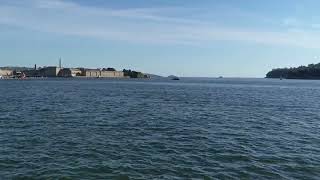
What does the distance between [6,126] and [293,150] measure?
24.5 meters

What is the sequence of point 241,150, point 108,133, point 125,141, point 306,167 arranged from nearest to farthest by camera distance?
point 306,167 < point 241,150 < point 125,141 < point 108,133

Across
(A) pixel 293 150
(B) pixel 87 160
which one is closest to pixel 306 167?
(A) pixel 293 150

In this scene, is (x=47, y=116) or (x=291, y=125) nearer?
(x=291, y=125)

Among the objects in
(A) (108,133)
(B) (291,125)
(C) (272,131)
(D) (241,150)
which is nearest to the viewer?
(D) (241,150)

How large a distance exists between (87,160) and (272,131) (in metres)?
19.8

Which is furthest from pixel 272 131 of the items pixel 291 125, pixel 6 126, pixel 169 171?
pixel 6 126

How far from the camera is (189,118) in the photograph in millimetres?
50281

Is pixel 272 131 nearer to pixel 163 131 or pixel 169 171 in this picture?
pixel 163 131

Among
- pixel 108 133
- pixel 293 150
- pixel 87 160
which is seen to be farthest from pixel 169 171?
pixel 108 133

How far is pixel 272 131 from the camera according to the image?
131 feet

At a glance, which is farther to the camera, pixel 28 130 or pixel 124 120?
pixel 124 120

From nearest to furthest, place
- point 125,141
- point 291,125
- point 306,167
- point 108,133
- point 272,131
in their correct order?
point 306,167 → point 125,141 → point 108,133 → point 272,131 → point 291,125

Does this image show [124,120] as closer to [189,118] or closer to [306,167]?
[189,118]

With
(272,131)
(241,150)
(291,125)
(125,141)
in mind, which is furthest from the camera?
(291,125)
